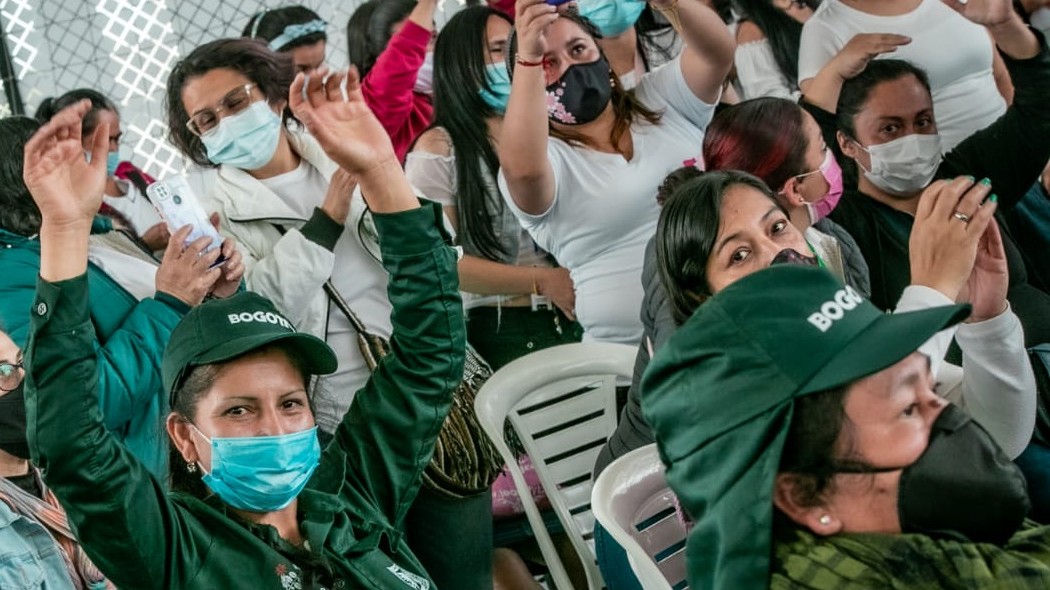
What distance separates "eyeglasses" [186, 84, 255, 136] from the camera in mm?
2893

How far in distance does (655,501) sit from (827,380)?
2.83 ft

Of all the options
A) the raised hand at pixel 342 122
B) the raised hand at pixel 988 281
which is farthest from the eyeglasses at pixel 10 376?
the raised hand at pixel 988 281

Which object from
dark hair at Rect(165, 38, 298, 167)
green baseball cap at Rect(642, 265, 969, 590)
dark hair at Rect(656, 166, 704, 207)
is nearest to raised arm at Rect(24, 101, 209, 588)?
green baseball cap at Rect(642, 265, 969, 590)

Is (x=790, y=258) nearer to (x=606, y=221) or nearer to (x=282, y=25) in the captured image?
(x=606, y=221)

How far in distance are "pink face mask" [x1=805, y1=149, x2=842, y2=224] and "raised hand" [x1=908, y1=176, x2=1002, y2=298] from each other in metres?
0.62

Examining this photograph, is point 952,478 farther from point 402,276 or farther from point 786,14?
point 786,14

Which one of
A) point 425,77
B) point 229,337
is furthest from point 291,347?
point 425,77

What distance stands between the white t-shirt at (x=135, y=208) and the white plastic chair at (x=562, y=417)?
1404mm

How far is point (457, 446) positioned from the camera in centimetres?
274

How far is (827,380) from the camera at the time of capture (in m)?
1.31

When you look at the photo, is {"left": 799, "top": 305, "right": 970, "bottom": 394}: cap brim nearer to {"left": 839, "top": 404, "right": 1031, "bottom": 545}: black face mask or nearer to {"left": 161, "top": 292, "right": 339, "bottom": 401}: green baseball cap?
{"left": 839, "top": 404, "right": 1031, "bottom": 545}: black face mask

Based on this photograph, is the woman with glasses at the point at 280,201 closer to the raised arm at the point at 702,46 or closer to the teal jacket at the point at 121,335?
the teal jacket at the point at 121,335

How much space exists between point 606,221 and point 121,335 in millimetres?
1099

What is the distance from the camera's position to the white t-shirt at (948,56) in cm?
321
